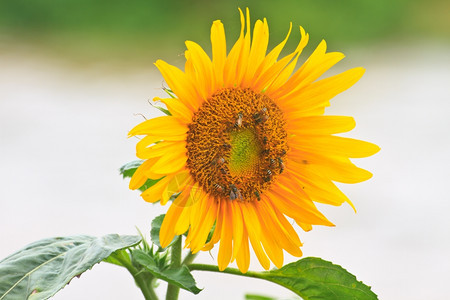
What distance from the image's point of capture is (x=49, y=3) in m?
3.38

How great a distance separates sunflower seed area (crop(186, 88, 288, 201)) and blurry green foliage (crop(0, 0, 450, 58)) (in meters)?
2.53

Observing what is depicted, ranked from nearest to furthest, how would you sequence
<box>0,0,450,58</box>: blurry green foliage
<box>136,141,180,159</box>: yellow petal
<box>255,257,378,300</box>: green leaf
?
<box>136,141,180,159</box>: yellow petal → <box>255,257,378,300</box>: green leaf → <box>0,0,450,58</box>: blurry green foliage

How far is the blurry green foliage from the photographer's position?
320 cm

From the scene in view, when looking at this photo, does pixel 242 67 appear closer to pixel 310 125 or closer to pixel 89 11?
pixel 310 125

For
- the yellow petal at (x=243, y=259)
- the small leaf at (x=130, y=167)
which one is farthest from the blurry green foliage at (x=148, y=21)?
the yellow petal at (x=243, y=259)

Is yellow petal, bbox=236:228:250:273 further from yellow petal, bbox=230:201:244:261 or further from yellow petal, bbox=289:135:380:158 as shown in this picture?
yellow petal, bbox=289:135:380:158

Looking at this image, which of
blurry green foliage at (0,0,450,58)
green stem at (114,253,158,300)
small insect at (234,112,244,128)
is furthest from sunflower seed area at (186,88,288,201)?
blurry green foliage at (0,0,450,58)

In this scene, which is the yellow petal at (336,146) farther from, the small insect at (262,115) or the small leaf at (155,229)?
the small leaf at (155,229)

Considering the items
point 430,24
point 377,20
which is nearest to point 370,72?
point 377,20

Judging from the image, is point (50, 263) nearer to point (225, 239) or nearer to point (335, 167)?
point (225, 239)

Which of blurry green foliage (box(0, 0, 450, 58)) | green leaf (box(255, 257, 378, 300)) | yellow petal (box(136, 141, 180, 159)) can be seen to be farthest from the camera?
blurry green foliage (box(0, 0, 450, 58))

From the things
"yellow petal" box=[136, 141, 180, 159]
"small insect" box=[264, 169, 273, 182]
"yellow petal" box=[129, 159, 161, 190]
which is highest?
"small insect" box=[264, 169, 273, 182]

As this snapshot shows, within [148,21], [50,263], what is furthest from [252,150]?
[148,21]

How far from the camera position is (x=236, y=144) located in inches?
24.4
